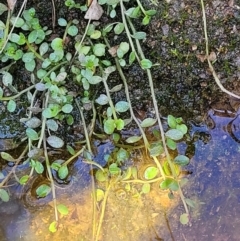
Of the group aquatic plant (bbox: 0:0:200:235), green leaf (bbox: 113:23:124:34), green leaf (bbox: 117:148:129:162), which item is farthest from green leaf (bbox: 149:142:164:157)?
green leaf (bbox: 113:23:124:34)

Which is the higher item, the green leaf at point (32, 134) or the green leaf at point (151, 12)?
the green leaf at point (151, 12)

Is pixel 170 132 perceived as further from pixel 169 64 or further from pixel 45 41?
pixel 45 41

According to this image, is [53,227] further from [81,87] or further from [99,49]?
[99,49]

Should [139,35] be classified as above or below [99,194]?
above

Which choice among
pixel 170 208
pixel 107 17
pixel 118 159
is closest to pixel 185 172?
pixel 170 208

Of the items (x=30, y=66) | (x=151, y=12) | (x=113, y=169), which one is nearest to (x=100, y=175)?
(x=113, y=169)

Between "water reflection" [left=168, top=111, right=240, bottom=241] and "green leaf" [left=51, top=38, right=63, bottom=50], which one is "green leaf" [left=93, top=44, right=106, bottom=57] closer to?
"green leaf" [left=51, top=38, right=63, bottom=50]

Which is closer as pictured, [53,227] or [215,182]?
[53,227]

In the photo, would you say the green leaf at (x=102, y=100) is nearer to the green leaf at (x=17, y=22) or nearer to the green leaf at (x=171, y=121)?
the green leaf at (x=171, y=121)

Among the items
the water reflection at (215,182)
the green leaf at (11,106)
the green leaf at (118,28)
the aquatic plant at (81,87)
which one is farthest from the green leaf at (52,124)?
the water reflection at (215,182)
